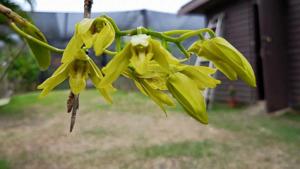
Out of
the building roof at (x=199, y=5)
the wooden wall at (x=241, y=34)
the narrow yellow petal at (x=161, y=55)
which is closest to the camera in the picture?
the narrow yellow petal at (x=161, y=55)

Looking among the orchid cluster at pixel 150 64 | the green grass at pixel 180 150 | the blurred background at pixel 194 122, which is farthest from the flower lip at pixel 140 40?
the green grass at pixel 180 150

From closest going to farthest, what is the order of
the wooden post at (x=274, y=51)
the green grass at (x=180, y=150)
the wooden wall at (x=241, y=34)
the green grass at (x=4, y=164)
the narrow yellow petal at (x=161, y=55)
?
the narrow yellow petal at (x=161, y=55), the green grass at (x=4, y=164), the green grass at (x=180, y=150), the wooden post at (x=274, y=51), the wooden wall at (x=241, y=34)

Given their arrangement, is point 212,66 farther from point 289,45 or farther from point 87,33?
point 289,45

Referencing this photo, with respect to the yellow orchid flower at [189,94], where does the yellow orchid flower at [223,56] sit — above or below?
above

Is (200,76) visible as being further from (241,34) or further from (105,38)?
(241,34)

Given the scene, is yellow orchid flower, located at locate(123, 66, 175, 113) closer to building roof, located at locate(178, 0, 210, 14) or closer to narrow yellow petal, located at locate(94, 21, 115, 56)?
narrow yellow petal, located at locate(94, 21, 115, 56)

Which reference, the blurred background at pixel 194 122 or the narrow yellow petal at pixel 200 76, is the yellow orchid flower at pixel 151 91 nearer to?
the narrow yellow petal at pixel 200 76
